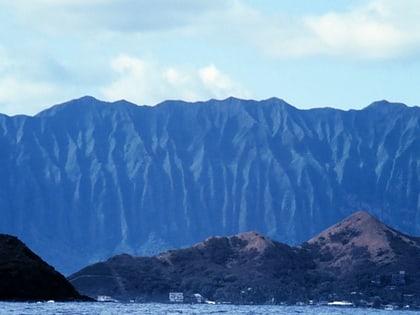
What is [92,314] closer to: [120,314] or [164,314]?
[120,314]

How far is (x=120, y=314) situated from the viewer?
614 ft

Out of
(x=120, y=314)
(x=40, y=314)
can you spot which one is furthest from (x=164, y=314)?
(x=40, y=314)

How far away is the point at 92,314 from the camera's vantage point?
171 metres

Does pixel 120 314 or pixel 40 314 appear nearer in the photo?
pixel 40 314

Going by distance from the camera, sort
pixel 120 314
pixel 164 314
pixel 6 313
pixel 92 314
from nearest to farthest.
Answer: pixel 6 313, pixel 92 314, pixel 120 314, pixel 164 314

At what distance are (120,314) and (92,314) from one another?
53.7 feet

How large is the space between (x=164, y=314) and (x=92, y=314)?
1172 inches

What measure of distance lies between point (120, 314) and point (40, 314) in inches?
1191

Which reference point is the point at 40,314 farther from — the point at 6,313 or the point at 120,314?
the point at 120,314

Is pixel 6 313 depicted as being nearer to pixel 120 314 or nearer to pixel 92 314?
pixel 92 314

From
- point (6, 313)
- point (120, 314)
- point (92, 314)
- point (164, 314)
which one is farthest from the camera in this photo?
point (164, 314)

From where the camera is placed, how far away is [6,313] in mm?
155250

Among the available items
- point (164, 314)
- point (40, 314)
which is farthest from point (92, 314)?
point (164, 314)

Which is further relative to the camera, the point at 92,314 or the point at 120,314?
the point at 120,314
